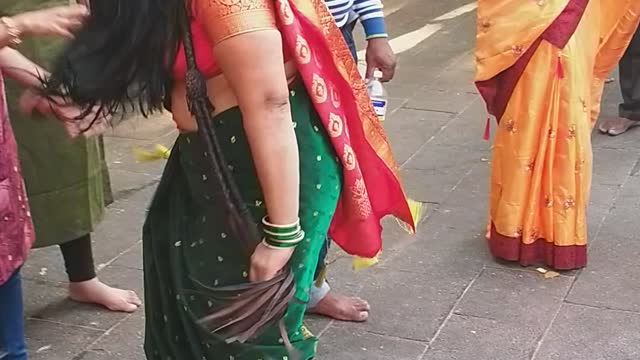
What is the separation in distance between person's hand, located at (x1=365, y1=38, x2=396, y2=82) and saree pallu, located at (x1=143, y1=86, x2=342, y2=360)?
111 centimetres

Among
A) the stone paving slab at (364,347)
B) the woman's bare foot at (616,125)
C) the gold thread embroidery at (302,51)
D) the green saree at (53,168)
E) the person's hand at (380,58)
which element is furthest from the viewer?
the woman's bare foot at (616,125)

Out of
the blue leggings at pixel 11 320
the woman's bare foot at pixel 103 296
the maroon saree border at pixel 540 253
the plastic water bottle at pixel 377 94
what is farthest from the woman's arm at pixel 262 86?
the maroon saree border at pixel 540 253

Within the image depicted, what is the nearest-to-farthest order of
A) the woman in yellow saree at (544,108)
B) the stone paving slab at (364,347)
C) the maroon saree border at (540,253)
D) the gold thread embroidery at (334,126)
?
the gold thread embroidery at (334,126)
the stone paving slab at (364,347)
the woman in yellow saree at (544,108)
the maroon saree border at (540,253)

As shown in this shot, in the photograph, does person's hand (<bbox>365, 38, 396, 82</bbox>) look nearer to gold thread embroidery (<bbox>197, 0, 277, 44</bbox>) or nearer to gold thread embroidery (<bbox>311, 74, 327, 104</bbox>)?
gold thread embroidery (<bbox>311, 74, 327, 104</bbox>)

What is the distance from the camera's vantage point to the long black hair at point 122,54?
1.82 m

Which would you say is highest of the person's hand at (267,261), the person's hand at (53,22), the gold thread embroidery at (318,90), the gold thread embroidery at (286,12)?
the gold thread embroidery at (286,12)

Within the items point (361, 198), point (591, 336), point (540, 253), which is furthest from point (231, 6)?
point (540, 253)

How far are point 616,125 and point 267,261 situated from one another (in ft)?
11.8

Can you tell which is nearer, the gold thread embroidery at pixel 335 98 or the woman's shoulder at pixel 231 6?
the woman's shoulder at pixel 231 6

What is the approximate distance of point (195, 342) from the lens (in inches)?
83.7

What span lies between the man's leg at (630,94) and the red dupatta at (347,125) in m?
3.07

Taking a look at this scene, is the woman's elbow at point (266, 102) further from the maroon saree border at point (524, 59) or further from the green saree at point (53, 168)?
the maroon saree border at point (524, 59)

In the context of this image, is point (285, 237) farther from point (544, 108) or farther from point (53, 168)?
point (544, 108)

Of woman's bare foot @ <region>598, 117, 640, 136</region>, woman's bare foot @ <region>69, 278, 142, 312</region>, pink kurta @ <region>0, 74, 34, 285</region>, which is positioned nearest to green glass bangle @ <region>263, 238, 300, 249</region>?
pink kurta @ <region>0, 74, 34, 285</region>
